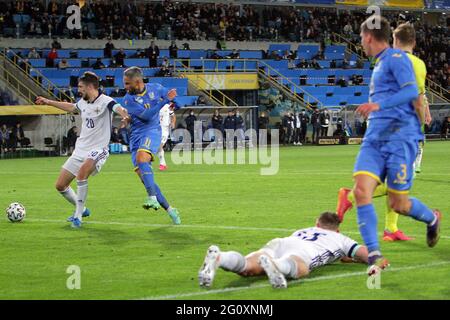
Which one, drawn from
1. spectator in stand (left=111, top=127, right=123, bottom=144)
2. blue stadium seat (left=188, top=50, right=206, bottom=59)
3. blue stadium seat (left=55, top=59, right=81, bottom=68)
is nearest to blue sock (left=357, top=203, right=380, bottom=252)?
spectator in stand (left=111, top=127, right=123, bottom=144)

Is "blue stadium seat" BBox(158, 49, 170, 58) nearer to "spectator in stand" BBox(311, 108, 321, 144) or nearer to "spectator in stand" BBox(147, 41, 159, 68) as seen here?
"spectator in stand" BBox(147, 41, 159, 68)

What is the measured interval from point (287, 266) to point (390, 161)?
151 cm

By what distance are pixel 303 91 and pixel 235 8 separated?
9.94m

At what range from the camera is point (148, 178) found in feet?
46.8

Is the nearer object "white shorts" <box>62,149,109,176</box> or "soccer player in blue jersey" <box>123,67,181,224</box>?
"white shorts" <box>62,149,109,176</box>

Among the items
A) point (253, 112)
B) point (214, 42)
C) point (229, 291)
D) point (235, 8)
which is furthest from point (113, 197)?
point (235, 8)

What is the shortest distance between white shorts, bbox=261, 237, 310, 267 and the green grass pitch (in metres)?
0.27

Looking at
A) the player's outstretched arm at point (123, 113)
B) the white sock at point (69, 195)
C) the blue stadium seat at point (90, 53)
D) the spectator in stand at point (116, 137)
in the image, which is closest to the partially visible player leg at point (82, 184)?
the white sock at point (69, 195)

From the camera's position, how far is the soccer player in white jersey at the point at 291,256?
8117 millimetres

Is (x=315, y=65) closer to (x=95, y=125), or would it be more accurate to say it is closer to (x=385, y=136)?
(x=95, y=125)

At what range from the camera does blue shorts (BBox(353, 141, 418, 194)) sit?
28.9 feet

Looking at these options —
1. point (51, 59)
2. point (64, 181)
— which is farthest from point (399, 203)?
point (51, 59)

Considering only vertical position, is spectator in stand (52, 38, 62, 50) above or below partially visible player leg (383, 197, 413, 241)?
above

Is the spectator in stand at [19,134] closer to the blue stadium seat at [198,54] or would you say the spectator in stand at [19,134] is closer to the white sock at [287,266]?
the blue stadium seat at [198,54]
